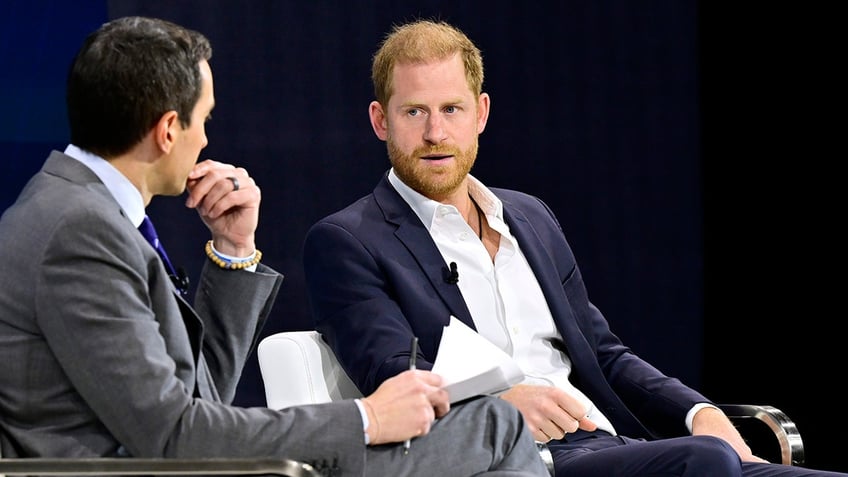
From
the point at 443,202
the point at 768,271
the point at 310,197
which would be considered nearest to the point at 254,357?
the point at 310,197

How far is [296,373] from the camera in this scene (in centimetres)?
307

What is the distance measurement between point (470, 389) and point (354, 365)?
31.5 inches

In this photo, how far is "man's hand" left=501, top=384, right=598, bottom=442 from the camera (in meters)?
2.86

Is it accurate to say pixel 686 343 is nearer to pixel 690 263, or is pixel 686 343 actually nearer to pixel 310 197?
pixel 690 263

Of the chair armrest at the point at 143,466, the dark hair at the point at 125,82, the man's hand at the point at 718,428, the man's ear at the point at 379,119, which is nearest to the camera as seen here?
the chair armrest at the point at 143,466

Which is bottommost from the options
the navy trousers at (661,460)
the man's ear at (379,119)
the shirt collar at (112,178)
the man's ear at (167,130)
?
the navy trousers at (661,460)

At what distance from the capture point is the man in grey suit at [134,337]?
1946mm

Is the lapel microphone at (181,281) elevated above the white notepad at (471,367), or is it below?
above

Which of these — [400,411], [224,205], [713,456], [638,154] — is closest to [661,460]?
[713,456]

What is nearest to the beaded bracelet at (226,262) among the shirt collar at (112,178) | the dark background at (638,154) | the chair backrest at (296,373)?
the shirt collar at (112,178)

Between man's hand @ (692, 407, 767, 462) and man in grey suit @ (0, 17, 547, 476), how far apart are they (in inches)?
37.6

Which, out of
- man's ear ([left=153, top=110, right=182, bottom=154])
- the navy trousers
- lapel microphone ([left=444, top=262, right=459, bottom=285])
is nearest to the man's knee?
the navy trousers

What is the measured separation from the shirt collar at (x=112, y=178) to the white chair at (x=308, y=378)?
986 millimetres

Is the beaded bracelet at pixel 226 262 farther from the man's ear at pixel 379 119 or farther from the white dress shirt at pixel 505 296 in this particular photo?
the man's ear at pixel 379 119
